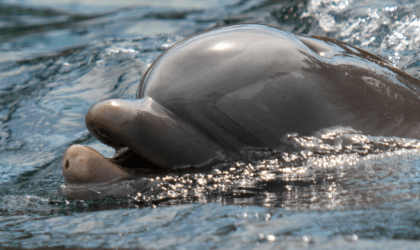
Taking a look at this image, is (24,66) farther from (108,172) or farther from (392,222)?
(392,222)

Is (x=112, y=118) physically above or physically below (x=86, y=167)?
above

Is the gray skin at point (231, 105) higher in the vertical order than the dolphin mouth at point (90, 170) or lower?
higher

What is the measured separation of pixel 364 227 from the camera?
1.54 meters

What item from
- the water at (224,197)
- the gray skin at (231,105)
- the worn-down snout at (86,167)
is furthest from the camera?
the gray skin at (231,105)

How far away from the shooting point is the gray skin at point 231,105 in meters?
2.30

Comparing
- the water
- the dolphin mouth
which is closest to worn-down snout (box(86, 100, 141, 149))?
the dolphin mouth

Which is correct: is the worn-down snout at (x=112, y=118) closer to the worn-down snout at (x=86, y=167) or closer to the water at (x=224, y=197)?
the worn-down snout at (x=86, y=167)

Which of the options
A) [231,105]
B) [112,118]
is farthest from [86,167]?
[231,105]

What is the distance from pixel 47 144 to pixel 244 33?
7.44ft

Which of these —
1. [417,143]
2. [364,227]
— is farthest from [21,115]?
[364,227]

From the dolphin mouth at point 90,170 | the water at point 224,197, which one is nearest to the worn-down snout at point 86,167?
the dolphin mouth at point 90,170

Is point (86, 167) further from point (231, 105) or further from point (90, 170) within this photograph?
point (231, 105)

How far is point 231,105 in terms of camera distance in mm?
2432

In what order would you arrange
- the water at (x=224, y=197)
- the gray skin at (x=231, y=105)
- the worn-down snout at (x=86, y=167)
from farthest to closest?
the gray skin at (x=231, y=105) < the worn-down snout at (x=86, y=167) < the water at (x=224, y=197)
